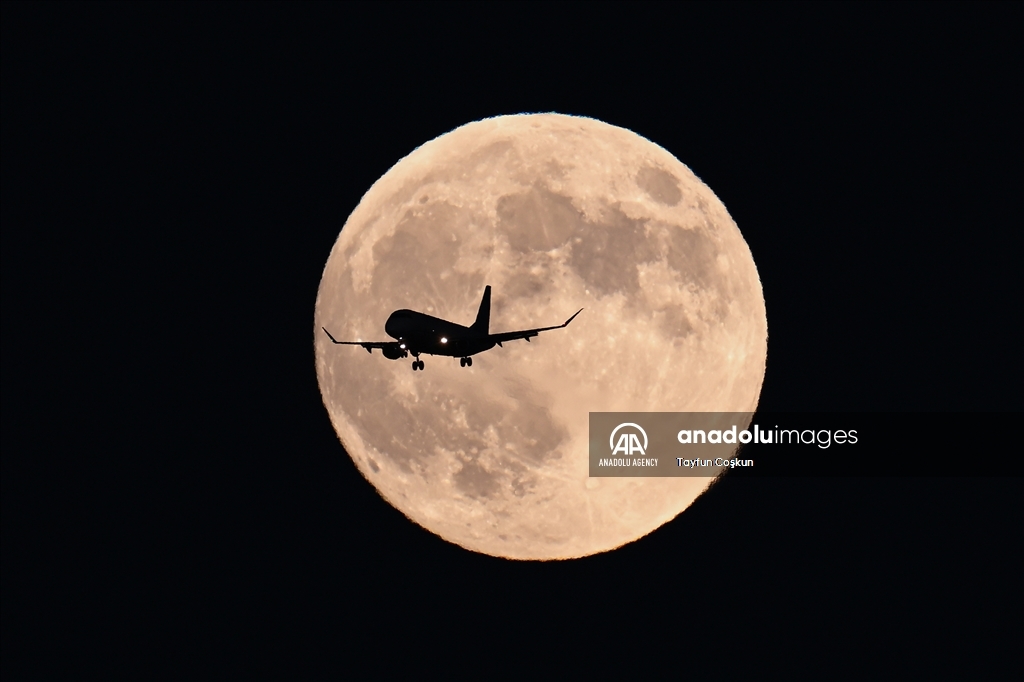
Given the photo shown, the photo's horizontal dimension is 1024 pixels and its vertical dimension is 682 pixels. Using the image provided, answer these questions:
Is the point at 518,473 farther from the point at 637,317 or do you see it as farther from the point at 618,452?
the point at 637,317

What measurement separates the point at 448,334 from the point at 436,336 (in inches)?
15.0

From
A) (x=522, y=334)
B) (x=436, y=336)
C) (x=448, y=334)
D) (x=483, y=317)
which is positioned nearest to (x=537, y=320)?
(x=522, y=334)

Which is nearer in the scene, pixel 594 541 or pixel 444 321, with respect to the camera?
pixel 444 321

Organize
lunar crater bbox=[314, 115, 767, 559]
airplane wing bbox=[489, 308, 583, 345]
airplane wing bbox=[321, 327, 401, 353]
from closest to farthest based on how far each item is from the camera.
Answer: airplane wing bbox=[489, 308, 583, 345]
lunar crater bbox=[314, 115, 767, 559]
airplane wing bbox=[321, 327, 401, 353]

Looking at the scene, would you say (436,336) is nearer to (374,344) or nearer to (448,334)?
(448,334)

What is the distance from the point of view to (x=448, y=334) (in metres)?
32.8

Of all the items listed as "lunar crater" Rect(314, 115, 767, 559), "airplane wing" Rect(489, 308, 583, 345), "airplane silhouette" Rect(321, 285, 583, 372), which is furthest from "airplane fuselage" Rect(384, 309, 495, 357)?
"lunar crater" Rect(314, 115, 767, 559)

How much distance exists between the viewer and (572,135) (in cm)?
3644

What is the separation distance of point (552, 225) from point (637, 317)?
3554 mm

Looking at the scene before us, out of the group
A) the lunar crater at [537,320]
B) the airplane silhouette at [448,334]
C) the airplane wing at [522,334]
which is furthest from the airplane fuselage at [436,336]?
the lunar crater at [537,320]

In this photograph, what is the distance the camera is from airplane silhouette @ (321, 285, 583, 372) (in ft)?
108

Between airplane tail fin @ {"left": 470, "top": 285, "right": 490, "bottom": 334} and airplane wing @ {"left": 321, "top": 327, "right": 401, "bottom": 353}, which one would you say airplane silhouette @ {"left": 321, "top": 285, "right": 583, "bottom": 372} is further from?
airplane wing @ {"left": 321, "top": 327, "right": 401, "bottom": 353}

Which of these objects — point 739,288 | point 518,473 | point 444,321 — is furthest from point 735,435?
point 444,321

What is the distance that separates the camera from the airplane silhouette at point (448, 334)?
32.8 metres
